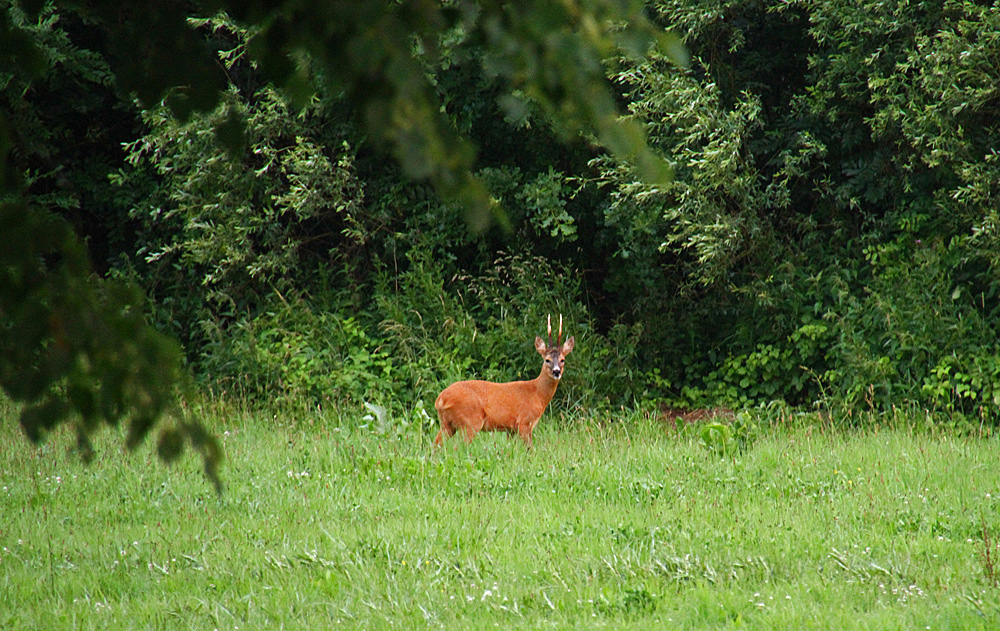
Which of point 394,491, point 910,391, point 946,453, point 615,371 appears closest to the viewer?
point 394,491

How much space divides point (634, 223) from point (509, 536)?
583cm

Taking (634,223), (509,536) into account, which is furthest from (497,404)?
(634,223)

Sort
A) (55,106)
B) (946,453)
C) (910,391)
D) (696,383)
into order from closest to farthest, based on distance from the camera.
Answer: (946,453) < (910,391) < (696,383) < (55,106)

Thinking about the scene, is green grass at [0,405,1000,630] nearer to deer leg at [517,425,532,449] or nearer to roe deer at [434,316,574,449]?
deer leg at [517,425,532,449]

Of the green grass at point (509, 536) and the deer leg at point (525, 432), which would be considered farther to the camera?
the deer leg at point (525, 432)

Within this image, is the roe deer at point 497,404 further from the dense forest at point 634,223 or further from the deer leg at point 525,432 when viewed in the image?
the dense forest at point 634,223

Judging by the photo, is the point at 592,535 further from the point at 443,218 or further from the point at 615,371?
the point at 443,218

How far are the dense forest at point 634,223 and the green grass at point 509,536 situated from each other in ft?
8.35

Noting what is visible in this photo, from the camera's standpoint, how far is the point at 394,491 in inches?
284

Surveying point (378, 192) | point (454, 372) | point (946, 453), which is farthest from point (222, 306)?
point (946, 453)

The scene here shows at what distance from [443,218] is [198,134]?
9.69 feet

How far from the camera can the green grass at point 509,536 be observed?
4938 mm

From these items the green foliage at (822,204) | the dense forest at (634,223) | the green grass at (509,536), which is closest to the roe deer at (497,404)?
the green grass at (509,536)

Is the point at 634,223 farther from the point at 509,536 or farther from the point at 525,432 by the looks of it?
the point at 509,536
